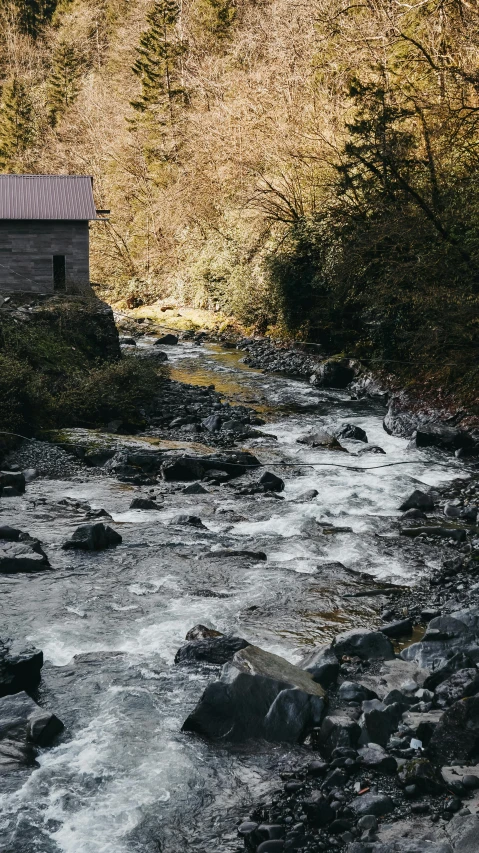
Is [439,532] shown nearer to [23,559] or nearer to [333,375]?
[23,559]

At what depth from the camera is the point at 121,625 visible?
31.9 ft

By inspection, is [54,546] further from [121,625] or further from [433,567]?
[433,567]

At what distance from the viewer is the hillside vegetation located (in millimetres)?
21906

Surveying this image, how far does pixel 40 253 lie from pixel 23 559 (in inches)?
749

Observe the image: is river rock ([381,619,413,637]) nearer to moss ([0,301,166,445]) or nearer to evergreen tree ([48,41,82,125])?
moss ([0,301,166,445])

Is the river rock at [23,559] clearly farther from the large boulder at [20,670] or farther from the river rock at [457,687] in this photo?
the river rock at [457,687]

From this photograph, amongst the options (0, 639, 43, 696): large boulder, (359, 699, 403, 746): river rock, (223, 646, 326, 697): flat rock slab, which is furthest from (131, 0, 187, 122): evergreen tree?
(359, 699, 403, 746): river rock

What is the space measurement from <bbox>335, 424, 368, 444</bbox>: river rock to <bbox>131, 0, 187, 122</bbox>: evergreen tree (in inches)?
1402

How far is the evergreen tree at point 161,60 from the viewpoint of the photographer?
4981cm

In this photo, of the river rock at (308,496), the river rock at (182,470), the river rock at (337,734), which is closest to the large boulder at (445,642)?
the river rock at (337,734)

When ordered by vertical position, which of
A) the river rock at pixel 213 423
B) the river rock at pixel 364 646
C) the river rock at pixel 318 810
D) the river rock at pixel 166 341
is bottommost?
the river rock at pixel 318 810

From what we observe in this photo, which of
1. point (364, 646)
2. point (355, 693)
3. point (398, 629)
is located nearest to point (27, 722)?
point (355, 693)

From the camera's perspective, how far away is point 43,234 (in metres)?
28.1

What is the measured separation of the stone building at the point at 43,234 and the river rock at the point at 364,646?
67.7ft
